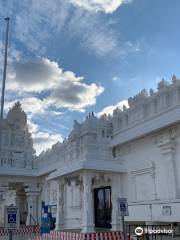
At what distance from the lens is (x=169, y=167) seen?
13.4m

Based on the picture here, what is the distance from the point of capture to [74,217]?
66.0ft

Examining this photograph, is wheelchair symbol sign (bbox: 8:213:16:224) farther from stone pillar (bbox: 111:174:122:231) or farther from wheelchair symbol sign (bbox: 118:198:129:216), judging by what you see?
stone pillar (bbox: 111:174:122:231)

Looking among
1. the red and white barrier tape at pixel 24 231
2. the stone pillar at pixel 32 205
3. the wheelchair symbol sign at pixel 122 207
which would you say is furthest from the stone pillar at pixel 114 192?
the stone pillar at pixel 32 205

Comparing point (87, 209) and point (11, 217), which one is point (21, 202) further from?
point (11, 217)

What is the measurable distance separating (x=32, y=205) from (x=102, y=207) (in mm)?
9887

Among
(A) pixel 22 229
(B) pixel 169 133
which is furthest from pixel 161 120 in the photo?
(A) pixel 22 229

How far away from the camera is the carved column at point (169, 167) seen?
43.0 ft

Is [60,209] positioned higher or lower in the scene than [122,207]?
lower

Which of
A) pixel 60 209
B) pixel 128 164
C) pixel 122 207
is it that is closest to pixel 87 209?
pixel 128 164

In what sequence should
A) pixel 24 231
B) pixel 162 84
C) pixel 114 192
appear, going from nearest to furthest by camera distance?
pixel 162 84 → pixel 114 192 → pixel 24 231

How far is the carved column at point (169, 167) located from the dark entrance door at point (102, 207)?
194 inches

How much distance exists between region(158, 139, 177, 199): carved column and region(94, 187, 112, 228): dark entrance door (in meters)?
4.94

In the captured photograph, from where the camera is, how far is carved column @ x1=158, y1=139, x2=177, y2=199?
516 inches

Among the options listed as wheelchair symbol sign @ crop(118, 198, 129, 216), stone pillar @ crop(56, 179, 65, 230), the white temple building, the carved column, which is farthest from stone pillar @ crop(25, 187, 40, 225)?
wheelchair symbol sign @ crop(118, 198, 129, 216)
